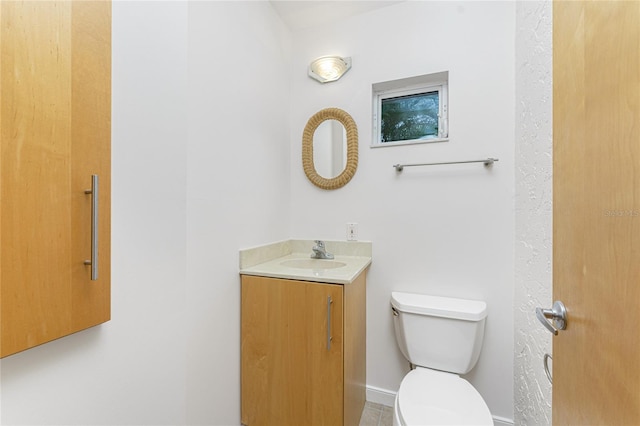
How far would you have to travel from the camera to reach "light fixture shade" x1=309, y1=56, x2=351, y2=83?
5.73 ft

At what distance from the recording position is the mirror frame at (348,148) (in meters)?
1.75

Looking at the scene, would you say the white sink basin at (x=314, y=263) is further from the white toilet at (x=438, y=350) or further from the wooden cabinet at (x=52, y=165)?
the wooden cabinet at (x=52, y=165)

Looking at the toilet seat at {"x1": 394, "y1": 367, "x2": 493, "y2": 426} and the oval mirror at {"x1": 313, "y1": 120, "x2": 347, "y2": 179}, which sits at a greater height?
the oval mirror at {"x1": 313, "y1": 120, "x2": 347, "y2": 179}

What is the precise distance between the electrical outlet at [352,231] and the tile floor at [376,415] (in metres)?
1.04

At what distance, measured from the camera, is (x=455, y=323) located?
135cm

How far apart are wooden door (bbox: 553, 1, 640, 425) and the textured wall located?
48cm

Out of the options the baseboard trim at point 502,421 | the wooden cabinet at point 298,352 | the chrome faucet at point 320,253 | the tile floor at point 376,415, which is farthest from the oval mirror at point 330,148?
the baseboard trim at point 502,421

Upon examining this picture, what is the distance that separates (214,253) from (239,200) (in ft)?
1.01

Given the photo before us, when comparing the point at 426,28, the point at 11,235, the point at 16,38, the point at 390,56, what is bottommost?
the point at 11,235

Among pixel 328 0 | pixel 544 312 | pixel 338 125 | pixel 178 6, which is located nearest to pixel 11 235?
pixel 178 6

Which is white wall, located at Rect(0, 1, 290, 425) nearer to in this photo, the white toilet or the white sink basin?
the white sink basin

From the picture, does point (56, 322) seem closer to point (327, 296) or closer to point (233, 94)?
point (327, 296)

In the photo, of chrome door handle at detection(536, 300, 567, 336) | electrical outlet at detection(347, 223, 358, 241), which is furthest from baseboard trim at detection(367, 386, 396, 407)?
chrome door handle at detection(536, 300, 567, 336)

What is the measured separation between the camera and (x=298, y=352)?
127cm
